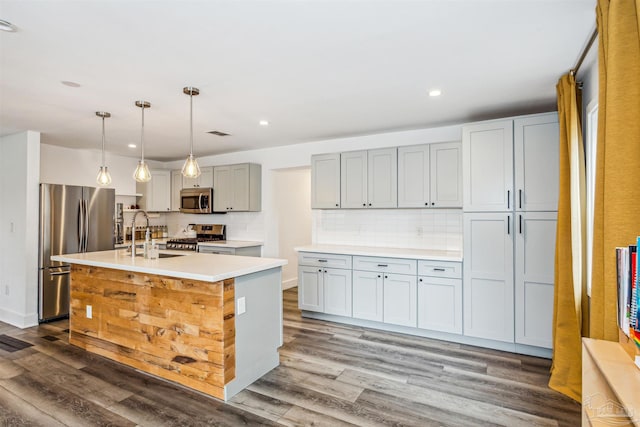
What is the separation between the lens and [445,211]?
169 inches

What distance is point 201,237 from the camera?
247 inches

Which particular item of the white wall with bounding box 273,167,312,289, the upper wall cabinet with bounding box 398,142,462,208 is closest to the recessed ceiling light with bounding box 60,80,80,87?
the white wall with bounding box 273,167,312,289

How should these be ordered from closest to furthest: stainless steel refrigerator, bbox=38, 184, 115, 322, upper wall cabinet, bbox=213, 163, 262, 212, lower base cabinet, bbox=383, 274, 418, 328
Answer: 1. lower base cabinet, bbox=383, 274, 418, 328
2. stainless steel refrigerator, bbox=38, 184, 115, 322
3. upper wall cabinet, bbox=213, 163, 262, 212

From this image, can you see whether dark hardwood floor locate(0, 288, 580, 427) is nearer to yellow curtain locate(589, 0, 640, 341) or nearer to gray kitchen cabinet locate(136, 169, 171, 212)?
yellow curtain locate(589, 0, 640, 341)

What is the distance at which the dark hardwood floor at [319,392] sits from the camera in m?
2.36

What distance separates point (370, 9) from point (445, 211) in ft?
9.71

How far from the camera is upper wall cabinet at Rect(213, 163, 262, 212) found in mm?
5590

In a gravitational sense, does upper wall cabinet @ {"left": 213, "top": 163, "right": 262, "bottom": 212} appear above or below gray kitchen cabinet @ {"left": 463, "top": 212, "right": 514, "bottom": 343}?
above

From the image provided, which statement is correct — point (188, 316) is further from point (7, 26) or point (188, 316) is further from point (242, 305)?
point (7, 26)

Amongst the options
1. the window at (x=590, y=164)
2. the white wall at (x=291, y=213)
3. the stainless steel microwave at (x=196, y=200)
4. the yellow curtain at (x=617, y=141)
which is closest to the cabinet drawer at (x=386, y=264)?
the window at (x=590, y=164)

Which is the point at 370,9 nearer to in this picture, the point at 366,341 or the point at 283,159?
the point at 366,341

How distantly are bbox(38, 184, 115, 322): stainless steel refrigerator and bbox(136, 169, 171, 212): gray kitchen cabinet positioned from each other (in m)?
1.12

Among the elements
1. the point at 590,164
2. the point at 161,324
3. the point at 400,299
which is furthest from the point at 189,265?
the point at 590,164

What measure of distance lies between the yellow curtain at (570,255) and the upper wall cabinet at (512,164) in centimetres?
50
